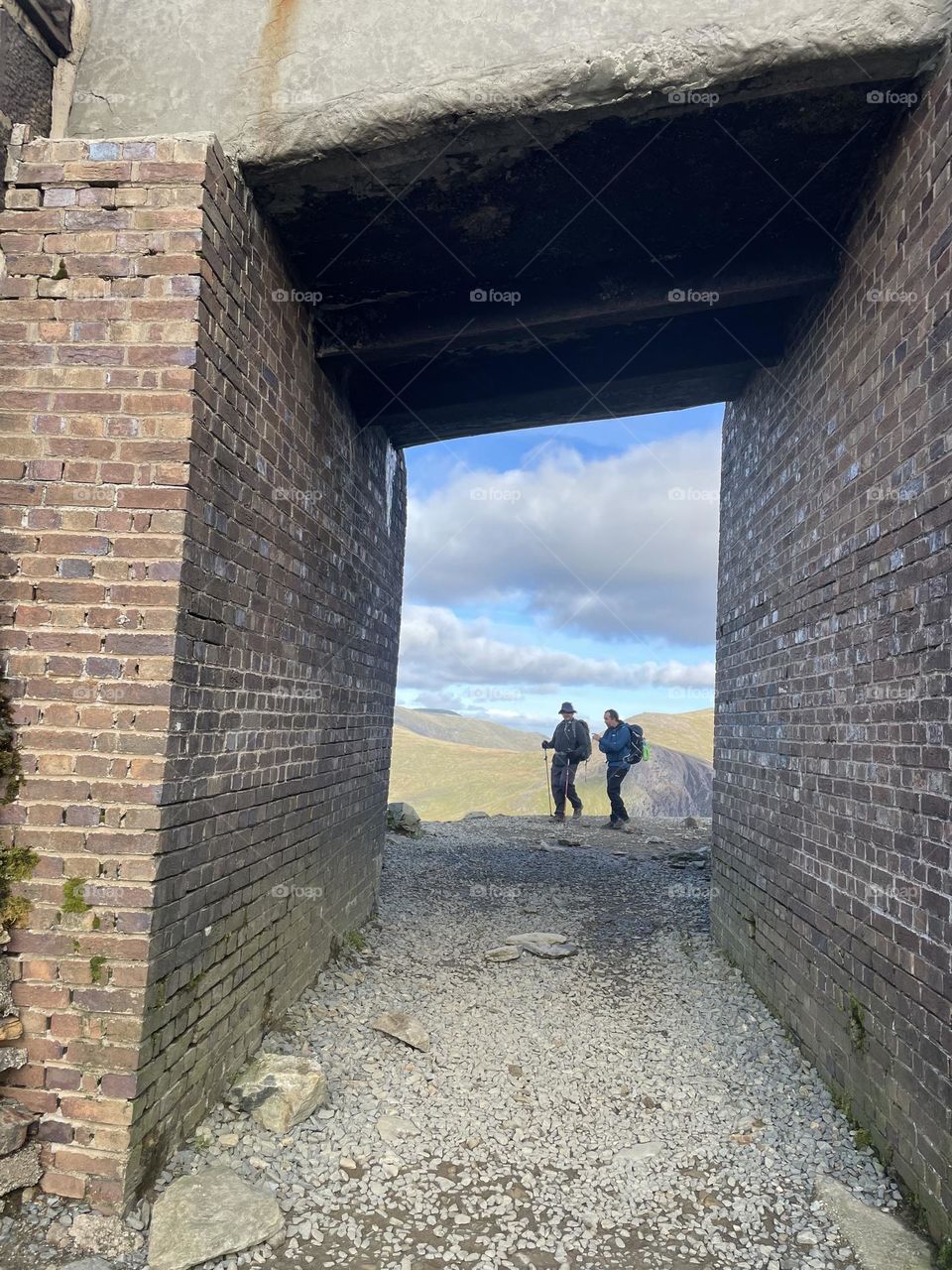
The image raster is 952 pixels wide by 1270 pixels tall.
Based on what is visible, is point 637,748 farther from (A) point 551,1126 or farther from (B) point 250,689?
(B) point 250,689

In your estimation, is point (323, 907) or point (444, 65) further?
point (323, 907)

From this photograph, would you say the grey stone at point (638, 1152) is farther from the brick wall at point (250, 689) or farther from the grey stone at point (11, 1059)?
the grey stone at point (11, 1059)

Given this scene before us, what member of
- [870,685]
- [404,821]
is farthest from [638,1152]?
[404,821]

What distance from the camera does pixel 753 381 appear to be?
5590mm

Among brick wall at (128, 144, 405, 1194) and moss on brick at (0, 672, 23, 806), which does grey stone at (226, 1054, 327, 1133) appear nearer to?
brick wall at (128, 144, 405, 1194)

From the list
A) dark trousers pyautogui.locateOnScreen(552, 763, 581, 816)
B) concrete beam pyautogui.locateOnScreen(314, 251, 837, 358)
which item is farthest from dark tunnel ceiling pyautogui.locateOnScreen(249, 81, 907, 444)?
dark trousers pyautogui.locateOnScreen(552, 763, 581, 816)

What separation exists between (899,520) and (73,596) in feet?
10.7

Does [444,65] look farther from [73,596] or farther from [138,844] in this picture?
[138,844]

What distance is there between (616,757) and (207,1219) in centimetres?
1032

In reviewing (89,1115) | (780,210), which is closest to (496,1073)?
(89,1115)

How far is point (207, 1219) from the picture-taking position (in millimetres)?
2666

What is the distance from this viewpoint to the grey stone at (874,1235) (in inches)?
103

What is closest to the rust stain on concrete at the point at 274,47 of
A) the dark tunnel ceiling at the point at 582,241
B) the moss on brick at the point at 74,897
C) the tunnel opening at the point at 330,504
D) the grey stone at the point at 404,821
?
the tunnel opening at the point at 330,504

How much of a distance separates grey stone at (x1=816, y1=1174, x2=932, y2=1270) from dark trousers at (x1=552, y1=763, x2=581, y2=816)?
10.3 meters
